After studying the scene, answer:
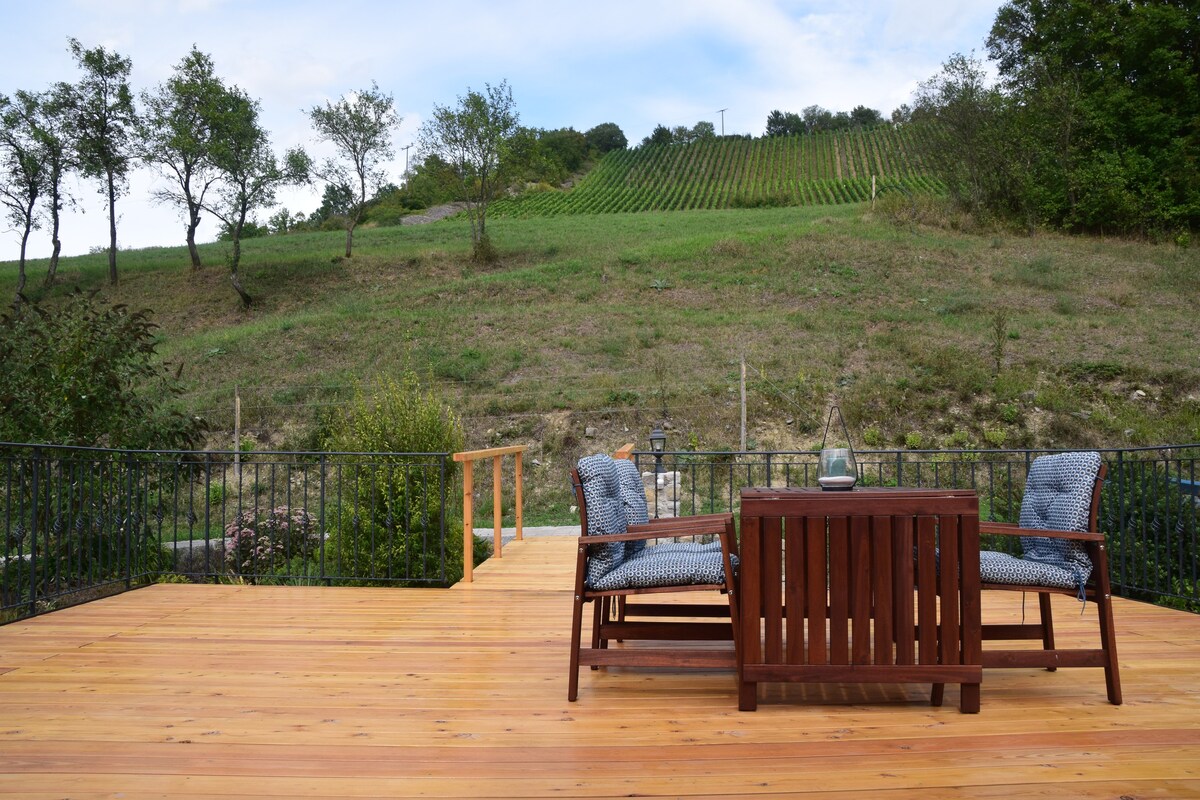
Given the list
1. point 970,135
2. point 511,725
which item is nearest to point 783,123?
point 970,135

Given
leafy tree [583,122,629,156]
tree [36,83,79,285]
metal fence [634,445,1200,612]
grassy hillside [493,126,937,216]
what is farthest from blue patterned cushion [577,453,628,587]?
leafy tree [583,122,629,156]

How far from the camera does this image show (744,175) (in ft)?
166

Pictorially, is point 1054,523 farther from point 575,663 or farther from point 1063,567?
point 575,663

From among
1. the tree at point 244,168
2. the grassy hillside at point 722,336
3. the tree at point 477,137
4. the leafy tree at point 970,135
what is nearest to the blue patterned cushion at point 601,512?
the grassy hillside at point 722,336

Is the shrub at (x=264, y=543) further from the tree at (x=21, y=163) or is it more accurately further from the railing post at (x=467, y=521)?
the tree at (x=21, y=163)

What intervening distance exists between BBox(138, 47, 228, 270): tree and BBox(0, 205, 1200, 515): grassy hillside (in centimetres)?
298

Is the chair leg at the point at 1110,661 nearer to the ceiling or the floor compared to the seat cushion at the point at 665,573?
nearer to the floor

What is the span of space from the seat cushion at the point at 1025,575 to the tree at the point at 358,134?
25.8m

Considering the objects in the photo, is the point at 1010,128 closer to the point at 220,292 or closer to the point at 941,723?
the point at 220,292

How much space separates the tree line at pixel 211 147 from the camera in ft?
79.0

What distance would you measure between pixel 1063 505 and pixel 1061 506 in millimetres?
11

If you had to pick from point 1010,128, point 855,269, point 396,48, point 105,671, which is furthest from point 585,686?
point 1010,128

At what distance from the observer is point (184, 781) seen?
2385 mm

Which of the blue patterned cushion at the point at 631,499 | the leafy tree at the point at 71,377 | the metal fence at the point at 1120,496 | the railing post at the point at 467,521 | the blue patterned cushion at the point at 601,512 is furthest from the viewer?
the leafy tree at the point at 71,377
